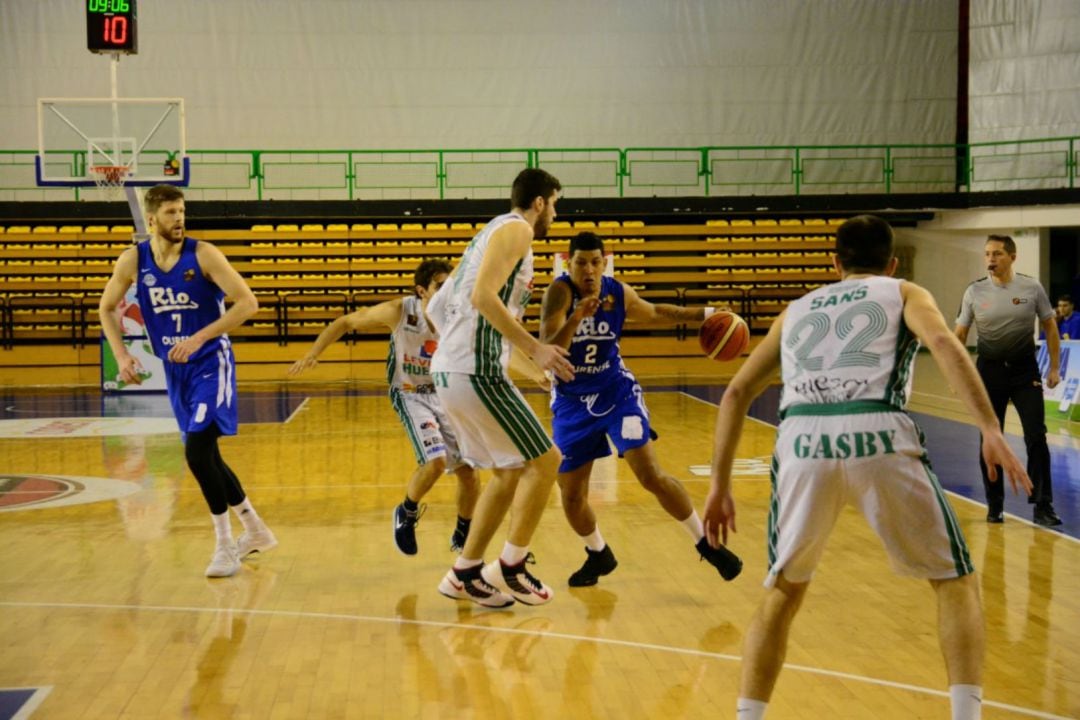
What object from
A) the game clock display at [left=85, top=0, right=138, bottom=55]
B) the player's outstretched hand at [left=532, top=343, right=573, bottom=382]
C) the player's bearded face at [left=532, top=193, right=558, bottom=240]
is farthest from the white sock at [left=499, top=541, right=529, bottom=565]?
the game clock display at [left=85, top=0, right=138, bottom=55]

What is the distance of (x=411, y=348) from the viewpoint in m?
7.11

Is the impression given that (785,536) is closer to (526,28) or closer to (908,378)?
(908,378)

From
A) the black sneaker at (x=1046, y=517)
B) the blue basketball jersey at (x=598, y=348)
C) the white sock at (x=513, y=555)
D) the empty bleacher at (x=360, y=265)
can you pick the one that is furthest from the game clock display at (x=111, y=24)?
the black sneaker at (x=1046, y=517)

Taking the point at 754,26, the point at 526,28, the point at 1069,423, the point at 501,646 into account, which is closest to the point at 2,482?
the point at 501,646

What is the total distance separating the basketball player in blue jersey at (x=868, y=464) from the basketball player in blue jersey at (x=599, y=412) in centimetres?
250

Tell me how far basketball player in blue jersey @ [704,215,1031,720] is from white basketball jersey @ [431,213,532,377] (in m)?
1.96

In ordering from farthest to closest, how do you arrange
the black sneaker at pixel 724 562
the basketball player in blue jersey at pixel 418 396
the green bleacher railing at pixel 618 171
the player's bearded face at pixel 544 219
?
1. the green bleacher railing at pixel 618 171
2. the basketball player in blue jersey at pixel 418 396
3. the black sneaker at pixel 724 562
4. the player's bearded face at pixel 544 219

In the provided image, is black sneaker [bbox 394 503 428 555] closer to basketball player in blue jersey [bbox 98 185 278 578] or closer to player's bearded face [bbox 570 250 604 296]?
basketball player in blue jersey [bbox 98 185 278 578]

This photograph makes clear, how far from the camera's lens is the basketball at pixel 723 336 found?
617 cm

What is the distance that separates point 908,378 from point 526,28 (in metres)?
21.5

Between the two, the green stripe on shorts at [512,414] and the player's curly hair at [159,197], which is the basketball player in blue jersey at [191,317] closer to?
the player's curly hair at [159,197]

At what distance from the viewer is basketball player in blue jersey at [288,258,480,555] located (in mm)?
6746

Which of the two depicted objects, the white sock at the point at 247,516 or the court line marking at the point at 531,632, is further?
the white sock at the point at 247,516

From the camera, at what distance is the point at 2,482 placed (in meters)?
9.80
